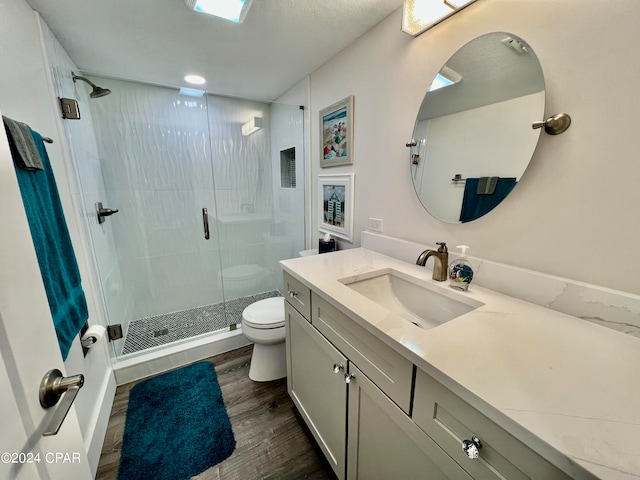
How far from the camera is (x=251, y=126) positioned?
100 inches

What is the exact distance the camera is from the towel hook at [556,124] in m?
0.77

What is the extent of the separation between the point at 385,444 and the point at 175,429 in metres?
1.22

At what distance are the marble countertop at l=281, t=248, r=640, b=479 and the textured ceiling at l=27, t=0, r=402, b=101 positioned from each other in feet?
4.61

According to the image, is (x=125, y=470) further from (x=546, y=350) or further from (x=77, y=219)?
(x=546, y=350)

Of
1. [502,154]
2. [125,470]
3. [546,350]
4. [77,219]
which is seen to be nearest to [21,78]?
[77,219]

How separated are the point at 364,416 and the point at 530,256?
80cm

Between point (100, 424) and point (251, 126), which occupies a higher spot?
point (251, 126)

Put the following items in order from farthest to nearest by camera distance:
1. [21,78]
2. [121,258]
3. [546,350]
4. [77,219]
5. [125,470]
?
[121,258] < [77,219] < [125,470] < [21,78] < [546,350]

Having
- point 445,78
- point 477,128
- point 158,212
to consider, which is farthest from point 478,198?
point 158,212

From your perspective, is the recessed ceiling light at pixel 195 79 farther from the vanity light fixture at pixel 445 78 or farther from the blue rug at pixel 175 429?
the blue rug at pixel 175 429

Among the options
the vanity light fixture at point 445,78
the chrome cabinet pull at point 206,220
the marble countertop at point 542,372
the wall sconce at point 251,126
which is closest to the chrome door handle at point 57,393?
the marble countertop at point 542,372

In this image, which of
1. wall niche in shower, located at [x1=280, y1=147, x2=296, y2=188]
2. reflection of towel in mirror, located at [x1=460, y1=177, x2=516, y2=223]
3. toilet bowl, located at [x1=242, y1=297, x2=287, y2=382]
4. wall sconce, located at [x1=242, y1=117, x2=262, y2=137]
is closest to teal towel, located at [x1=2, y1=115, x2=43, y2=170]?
toilet bowl, located at [x1=242, y1=297, x2=287, y2=382]

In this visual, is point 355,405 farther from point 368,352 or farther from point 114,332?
point 114,332

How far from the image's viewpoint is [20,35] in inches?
41.5
